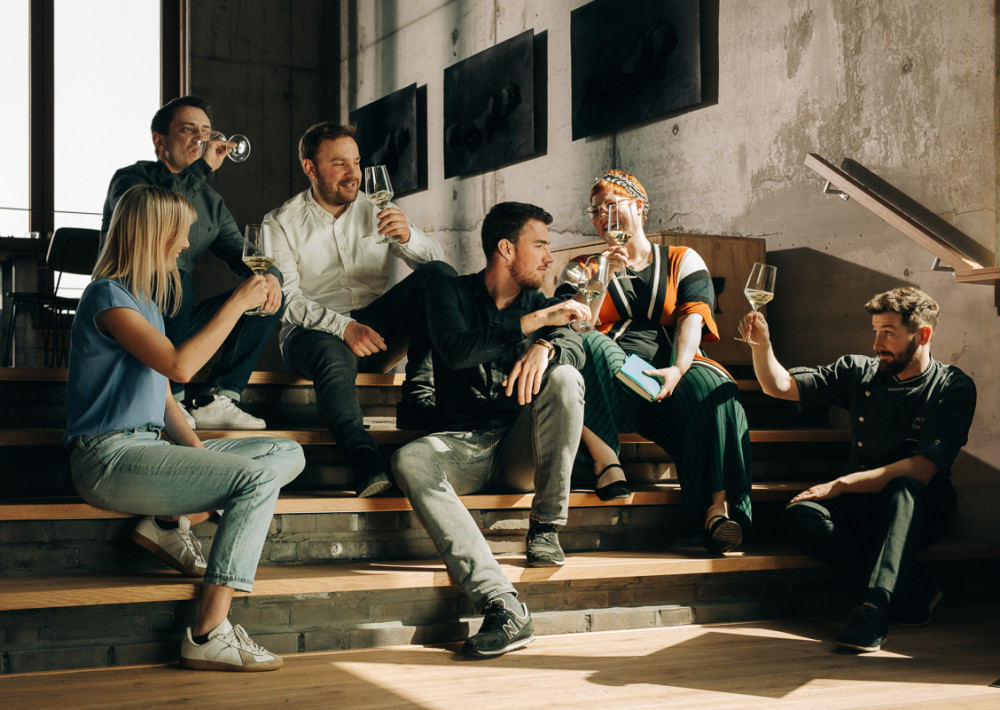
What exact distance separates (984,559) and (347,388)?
214 cm

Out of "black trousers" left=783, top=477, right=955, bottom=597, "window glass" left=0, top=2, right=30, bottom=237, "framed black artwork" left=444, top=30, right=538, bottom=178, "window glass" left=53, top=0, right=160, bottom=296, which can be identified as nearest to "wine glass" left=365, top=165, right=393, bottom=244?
"black trousers" left=783, top=477, right=955, bottom=597

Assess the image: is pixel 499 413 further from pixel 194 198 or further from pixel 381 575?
pixel 194 198

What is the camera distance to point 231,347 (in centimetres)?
335

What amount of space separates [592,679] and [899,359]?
141cm

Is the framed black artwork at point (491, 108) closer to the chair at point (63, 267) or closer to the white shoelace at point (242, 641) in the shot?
the chair at point (63, 267)

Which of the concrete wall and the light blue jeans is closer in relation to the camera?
the light blue jeans

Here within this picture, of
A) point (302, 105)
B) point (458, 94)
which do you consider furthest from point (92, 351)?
point (302, 105)

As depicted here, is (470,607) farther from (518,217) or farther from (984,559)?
(984,559)

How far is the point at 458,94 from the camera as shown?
21.1 feet

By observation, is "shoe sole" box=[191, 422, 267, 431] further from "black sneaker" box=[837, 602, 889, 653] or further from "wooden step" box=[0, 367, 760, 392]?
"black sneaker" box=[837, 602, 889, 653]

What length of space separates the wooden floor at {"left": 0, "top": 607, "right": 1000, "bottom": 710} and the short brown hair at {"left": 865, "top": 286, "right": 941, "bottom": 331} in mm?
916

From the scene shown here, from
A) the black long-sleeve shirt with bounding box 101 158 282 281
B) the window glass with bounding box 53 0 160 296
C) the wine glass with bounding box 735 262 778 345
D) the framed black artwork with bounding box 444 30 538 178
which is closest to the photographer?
the wine glass with bounding box 735 262 778 345

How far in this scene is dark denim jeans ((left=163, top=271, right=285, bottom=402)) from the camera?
10.9 feet

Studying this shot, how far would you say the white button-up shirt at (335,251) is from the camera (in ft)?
11.7
